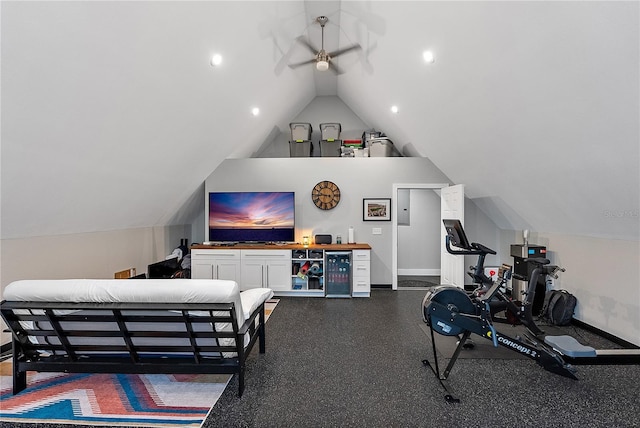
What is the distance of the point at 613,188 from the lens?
2.66 meters

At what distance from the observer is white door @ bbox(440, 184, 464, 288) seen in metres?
4.79

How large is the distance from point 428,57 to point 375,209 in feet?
9.46

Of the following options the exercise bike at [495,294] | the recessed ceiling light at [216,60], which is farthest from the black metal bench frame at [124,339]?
the recessed ceiling light at [216,60]

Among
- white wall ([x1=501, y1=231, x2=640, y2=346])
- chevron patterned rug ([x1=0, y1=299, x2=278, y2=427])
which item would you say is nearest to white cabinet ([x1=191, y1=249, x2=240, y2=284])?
chevron patterned rug ([x1=0, y1=299, x2=278, y2=427])

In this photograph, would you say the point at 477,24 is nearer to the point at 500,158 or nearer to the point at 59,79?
the point at 500,158

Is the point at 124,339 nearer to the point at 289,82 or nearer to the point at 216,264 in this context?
the point at 216,264

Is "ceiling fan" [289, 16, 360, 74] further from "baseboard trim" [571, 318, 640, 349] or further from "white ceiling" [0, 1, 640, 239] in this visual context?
"baseboard trim" [571, 318, 640, 349]

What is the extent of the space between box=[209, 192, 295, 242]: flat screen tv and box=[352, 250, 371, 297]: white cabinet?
4.01 feet

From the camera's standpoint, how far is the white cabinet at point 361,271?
5.04m

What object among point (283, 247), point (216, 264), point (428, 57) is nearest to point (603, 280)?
point (428, 57)

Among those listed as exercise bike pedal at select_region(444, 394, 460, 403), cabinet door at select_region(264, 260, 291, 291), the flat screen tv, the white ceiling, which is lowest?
exercise bike pedal at select_region(444, 394, 460, 403)

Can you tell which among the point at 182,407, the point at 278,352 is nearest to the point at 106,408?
the point at 182,407

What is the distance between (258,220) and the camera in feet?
18.0

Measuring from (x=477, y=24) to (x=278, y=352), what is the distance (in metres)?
3.37
